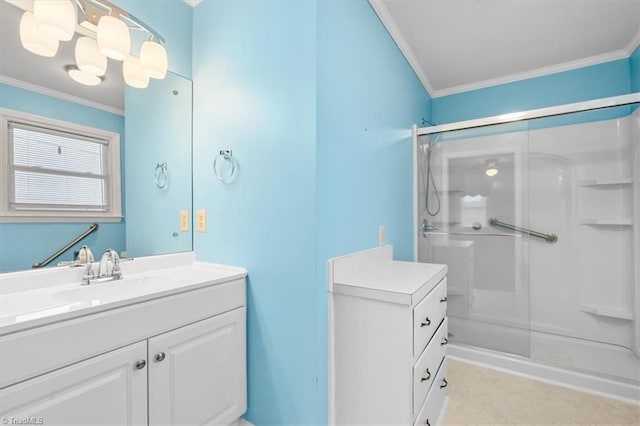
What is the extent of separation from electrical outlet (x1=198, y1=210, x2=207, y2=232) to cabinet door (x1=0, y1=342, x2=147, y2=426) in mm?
748

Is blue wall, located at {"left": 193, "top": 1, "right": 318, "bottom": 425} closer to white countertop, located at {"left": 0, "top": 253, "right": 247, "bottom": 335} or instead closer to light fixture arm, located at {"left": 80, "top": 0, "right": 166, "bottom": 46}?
white countertop, located at {"left": 0, "top": 253, "right": 247, "bottom": 335}

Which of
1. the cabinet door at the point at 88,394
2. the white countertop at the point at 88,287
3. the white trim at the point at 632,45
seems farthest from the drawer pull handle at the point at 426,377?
the white trim at the point at 632,45

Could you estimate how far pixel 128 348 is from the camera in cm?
101

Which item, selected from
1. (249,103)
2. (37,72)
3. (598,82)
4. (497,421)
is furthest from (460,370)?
(37,72)

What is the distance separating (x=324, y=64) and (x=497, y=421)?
2152 mm

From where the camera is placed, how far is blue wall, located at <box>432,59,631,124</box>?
243 cm

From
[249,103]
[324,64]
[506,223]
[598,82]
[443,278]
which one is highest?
[598,82]

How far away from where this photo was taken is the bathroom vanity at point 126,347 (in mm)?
807

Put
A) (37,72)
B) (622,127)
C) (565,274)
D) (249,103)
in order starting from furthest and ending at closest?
1. (565,274)
2. (622,127)
3. (249,103)
4. (37,72)

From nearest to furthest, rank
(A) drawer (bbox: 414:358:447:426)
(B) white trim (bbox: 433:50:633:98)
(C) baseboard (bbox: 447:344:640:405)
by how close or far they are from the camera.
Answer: (A) drawer (bbox: 414:358:447:426) → (C) baseboard (bbox: 447:344:640:405) → (B) white trim (bbox: 433:50:633:98)

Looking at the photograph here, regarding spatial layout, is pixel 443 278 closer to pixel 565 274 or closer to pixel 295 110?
pixel 295 110

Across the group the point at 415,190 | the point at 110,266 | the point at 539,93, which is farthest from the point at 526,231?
the point at 110,266

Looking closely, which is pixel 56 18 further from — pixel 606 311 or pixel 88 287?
pixel 606 311

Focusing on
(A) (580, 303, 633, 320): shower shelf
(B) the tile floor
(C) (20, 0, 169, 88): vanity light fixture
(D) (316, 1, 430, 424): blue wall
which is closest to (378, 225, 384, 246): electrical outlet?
(D) (316, 1, 430, 424): blue wall
